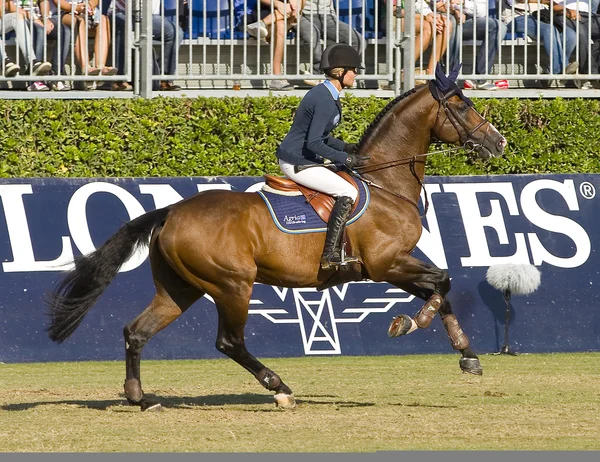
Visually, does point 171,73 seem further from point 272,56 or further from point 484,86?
point 484,86

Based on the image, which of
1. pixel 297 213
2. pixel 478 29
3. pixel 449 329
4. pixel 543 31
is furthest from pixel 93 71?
pixel 449 329

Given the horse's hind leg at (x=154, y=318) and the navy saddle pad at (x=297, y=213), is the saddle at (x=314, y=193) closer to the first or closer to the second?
the navy saddle pad at (x=297, y=213)

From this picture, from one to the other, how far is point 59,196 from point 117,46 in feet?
8.33

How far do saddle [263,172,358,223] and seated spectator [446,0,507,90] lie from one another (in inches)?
205

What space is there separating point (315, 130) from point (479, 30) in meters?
5.81

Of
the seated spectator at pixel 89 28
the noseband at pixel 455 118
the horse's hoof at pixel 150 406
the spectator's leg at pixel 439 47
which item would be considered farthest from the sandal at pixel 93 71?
the horse's hoof at pixel 150 406

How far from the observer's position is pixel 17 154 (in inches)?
536

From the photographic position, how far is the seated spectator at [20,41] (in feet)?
46.4

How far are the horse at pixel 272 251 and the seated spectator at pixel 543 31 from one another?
493 centimetres

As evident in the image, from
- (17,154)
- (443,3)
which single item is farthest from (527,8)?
(17,154)

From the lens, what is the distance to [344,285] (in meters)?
12.8

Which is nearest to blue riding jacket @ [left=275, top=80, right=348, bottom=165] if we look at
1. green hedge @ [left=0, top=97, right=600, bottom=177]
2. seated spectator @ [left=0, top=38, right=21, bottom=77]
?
green hedge @ [left=0, top=97, right=600, bottom=177]

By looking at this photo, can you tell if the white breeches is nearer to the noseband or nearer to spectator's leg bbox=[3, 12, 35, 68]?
the noseband

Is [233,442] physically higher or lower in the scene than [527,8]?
lower
